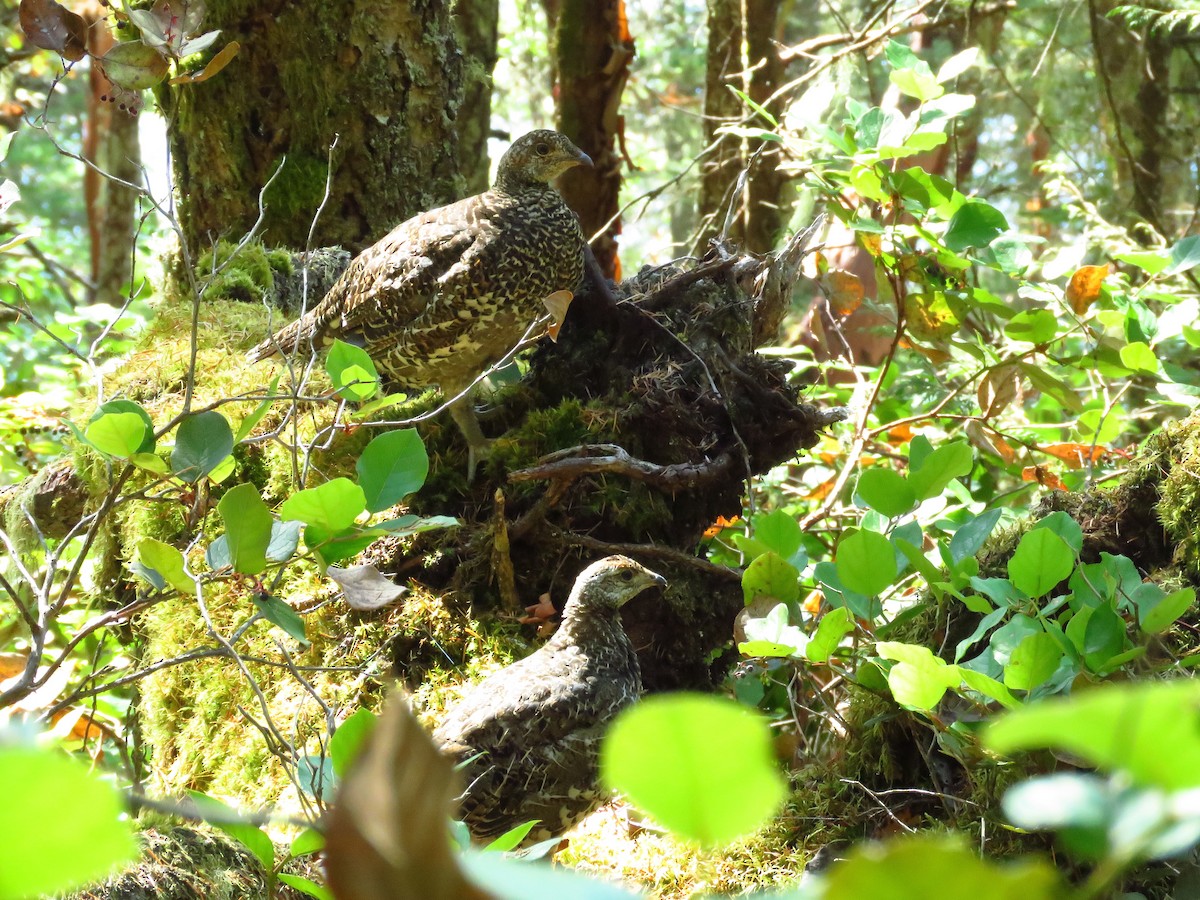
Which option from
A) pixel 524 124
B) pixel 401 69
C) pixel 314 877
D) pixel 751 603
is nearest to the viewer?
pixel 314 877

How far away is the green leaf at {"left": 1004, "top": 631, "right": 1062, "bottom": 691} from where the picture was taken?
73.7 inches

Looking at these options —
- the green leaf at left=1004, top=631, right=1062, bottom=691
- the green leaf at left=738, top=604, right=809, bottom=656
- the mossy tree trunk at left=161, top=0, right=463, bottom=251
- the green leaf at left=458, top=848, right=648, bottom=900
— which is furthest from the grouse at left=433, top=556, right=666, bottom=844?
the mossy tree trunk at left=161, top=0, right=463, bottom=251

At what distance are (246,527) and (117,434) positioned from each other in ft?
1.22

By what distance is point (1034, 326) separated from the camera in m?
3.64

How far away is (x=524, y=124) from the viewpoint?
1781 cm

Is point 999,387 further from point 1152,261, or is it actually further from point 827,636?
point 827,636

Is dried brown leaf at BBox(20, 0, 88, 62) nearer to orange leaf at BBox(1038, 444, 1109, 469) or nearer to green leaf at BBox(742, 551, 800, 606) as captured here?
green leaf at BBox(742, 551, 800, 606)

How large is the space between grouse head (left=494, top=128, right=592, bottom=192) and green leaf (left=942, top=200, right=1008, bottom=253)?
1.91 m

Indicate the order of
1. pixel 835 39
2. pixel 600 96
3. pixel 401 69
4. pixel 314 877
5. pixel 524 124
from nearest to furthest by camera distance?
1. pixel 314 877
2. pixel 401 69
3. pixel 835 39
4. pixel 600 96
5. pixel 524 124

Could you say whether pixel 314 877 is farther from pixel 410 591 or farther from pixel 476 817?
pixel 410 591

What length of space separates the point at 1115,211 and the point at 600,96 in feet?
13.3

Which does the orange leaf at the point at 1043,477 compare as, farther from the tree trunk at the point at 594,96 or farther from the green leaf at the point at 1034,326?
the tree trunk at the point at 594,96

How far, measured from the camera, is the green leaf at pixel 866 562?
7.27 feet

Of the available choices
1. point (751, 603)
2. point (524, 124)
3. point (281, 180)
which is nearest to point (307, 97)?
point (281, 180)
